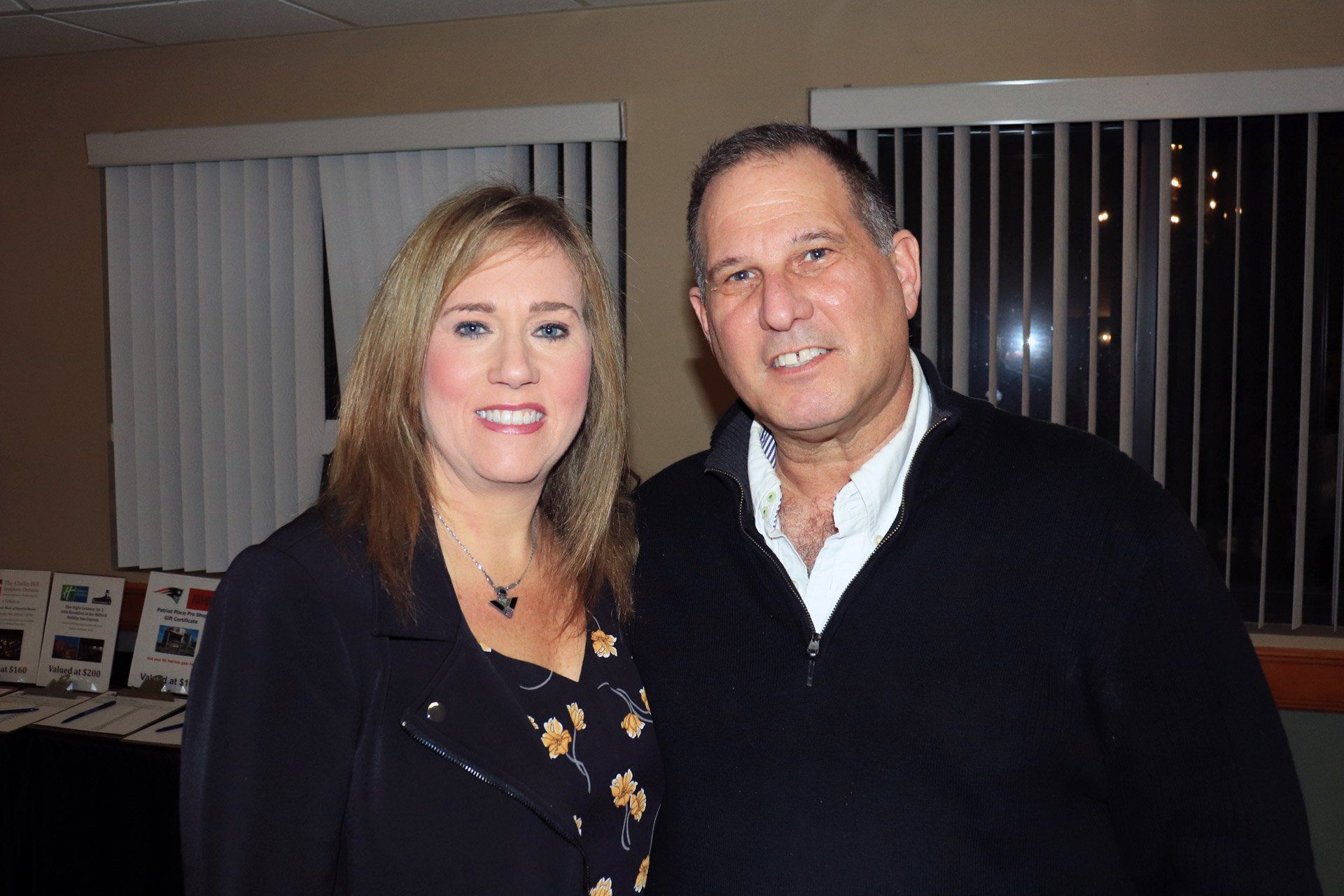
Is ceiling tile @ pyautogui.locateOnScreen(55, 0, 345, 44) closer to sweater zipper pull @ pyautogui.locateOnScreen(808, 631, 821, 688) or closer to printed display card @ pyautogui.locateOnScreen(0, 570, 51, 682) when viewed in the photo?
printed display card @ pyautogui.locateOnScreen(0, 570, 51, 682)

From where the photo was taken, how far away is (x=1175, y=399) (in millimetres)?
2932

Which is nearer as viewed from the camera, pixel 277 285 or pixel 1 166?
pixel 277 285

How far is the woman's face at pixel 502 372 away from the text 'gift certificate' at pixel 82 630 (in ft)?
8.69

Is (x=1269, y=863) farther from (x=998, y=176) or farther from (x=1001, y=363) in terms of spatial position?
(x=998, y=176)

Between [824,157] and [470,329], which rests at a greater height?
[824,157]

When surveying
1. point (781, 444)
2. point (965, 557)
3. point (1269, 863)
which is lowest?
point (1269, 863)

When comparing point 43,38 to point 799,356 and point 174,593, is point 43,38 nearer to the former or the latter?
point 174,593

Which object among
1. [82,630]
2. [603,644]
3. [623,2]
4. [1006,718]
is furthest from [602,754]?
[82,630]

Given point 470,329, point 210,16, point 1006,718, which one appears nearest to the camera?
point 1006,718

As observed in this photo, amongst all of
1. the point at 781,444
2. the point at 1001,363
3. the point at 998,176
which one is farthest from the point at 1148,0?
the point at 781,444

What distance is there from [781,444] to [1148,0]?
209 centimetres

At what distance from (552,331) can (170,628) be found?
251 centimetres

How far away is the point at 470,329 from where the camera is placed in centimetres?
146

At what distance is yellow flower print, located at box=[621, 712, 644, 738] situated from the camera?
4.79ft
